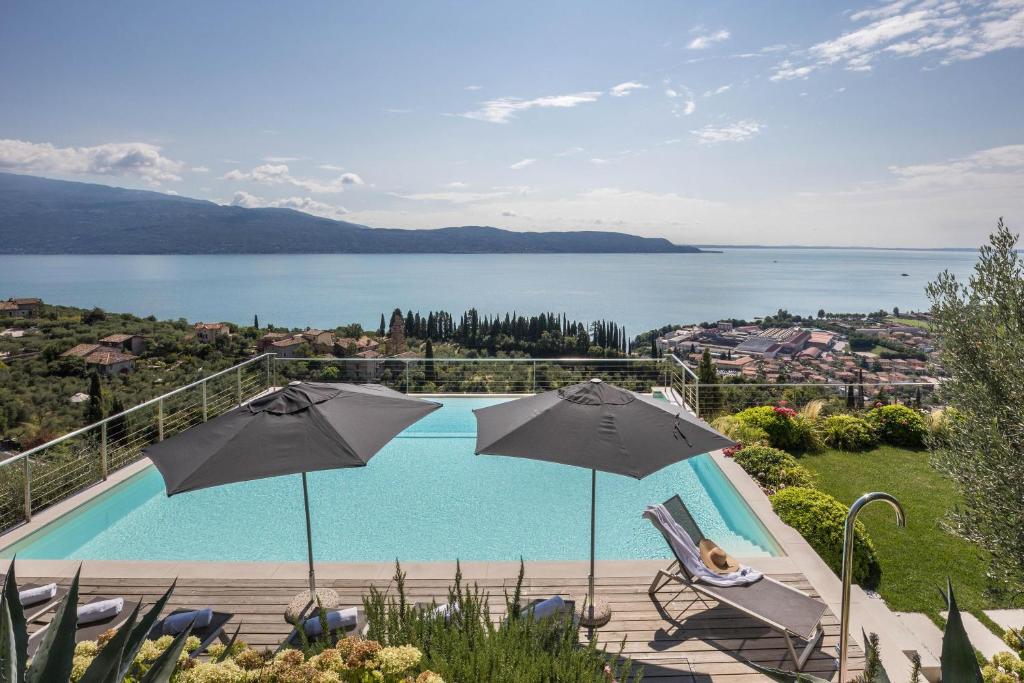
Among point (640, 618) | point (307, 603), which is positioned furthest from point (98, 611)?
point (640, 618)

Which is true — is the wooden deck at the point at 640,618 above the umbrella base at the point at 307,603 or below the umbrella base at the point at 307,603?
below

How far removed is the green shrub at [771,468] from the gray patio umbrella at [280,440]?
5402 mm

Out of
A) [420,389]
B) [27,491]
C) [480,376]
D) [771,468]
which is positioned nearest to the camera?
[27,491]

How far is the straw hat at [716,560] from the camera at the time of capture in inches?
168

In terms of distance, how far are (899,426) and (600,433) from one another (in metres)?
8.41

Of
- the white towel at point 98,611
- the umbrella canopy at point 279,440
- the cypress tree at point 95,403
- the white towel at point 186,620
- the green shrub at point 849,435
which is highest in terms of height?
the umbrella canopy at point 279,440

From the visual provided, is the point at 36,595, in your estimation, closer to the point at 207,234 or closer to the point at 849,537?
the point at 849,537

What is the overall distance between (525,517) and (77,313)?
4033 centimetres

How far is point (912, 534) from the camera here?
6082 millimetres

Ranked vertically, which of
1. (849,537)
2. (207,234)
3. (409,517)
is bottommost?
(409,517)

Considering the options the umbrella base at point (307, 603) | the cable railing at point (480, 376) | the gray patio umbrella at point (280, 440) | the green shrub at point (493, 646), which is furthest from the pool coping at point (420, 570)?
the cable railing at point (480, 376)

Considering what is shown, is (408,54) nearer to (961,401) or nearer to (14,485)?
(14,485)

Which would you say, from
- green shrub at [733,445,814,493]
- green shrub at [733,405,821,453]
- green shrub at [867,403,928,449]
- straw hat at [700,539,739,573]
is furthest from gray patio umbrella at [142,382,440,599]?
green shrub at [867,403,928,449]

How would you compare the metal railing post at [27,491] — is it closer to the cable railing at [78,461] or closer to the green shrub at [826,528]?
the cable railing at [78,461]
